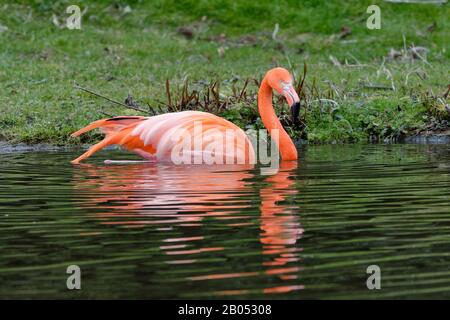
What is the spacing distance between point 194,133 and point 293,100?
2.93 ft

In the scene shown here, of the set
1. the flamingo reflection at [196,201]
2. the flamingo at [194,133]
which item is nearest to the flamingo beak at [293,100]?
the flamingo at [194,133]

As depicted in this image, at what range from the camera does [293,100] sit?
896 centimetres

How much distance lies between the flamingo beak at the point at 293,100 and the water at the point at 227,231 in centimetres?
46

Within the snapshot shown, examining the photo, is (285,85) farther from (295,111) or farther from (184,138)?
(184,138)

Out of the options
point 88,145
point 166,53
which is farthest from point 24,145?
point 166,53

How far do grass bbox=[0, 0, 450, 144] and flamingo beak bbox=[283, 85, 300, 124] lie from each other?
200cm

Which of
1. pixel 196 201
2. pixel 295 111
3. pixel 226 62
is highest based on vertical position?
pixel 226 62

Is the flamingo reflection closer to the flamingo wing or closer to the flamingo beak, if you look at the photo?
the flamingo wing

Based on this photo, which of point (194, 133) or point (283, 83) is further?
point (283, 83)

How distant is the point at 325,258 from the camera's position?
5047 mm

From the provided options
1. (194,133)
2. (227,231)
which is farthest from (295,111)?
(227,231)
